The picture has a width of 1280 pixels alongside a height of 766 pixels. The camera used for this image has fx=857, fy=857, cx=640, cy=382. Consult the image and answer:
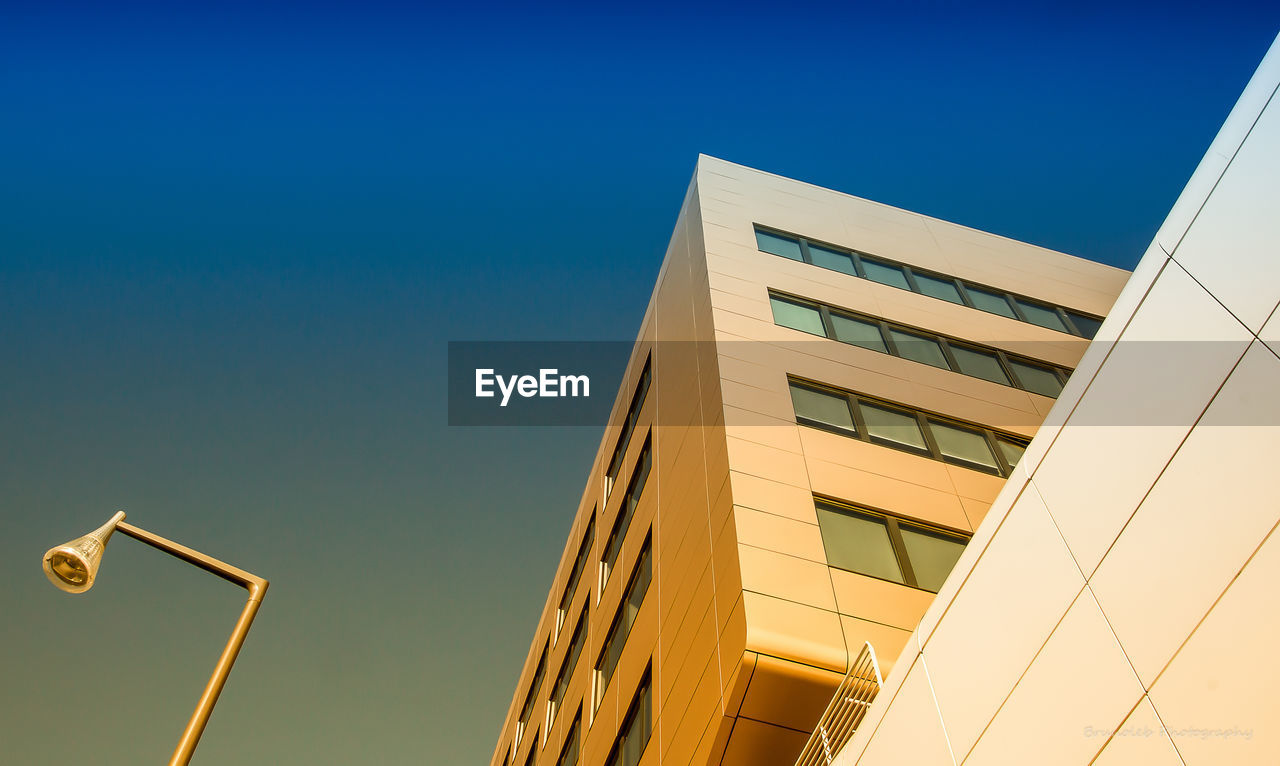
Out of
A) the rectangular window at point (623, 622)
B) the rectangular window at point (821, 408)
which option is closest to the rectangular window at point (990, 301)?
the rectangular window at point (821, 408)

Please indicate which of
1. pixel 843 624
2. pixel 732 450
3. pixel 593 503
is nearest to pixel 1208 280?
pixel 843 624

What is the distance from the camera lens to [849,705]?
396 inches

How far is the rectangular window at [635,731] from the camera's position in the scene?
15977 millimetres

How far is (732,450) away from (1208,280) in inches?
385

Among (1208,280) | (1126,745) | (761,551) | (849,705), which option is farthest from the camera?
(761,551)

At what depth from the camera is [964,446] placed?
18688 mm

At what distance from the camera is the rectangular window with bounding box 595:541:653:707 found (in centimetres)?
1945

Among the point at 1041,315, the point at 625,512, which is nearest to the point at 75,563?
the point at 625,512

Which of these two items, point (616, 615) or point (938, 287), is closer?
point (616, 615)

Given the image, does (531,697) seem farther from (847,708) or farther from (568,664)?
(847,708)

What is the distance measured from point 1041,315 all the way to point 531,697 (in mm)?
22373

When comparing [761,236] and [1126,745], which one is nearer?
[1126,745]

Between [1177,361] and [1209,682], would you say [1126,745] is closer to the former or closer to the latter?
[1209,682]

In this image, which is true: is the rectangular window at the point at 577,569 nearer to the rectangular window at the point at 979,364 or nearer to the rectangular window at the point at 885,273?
the rectangular window at the point at 885,273
